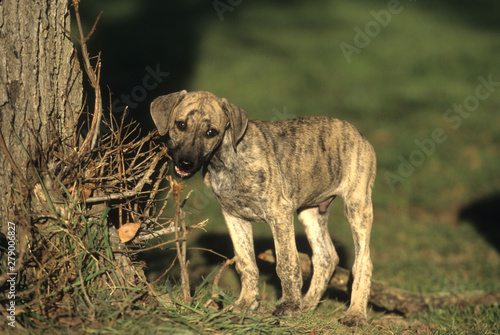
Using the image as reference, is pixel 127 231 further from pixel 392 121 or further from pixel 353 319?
pixel 392 121

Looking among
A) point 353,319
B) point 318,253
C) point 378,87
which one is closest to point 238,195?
point 318,253

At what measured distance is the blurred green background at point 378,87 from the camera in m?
10.9

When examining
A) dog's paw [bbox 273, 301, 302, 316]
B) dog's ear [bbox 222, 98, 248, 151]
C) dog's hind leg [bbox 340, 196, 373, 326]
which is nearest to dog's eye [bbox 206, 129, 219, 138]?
dog's ear [bbox 222, 98, 248, 151]

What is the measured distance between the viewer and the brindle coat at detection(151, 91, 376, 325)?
5.76 meters

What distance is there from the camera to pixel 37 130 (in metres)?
5.16

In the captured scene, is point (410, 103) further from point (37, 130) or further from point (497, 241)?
point (37, 130)

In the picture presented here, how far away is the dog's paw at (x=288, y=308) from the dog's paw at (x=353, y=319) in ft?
1.79

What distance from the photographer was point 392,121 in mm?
15383

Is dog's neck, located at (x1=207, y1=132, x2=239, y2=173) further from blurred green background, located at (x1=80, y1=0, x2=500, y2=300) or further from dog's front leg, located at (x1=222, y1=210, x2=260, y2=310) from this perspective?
blurred green background, located at (x1=80, y1=0, x2=500, y2=300)

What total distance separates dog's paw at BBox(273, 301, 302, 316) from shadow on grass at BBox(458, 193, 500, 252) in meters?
6.79

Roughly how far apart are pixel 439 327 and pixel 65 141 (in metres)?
4.39

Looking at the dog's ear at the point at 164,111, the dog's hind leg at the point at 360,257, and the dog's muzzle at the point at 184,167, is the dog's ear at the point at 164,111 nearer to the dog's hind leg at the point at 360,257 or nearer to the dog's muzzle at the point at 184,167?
the dog's muzzle at the point at 184,167

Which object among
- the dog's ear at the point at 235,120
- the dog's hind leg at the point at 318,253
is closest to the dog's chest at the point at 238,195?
the dog's ear at the point at 235,120

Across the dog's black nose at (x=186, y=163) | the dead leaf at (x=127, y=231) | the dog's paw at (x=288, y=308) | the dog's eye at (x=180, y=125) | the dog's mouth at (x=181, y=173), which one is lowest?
the dog's paw at (x=288, y=308)
